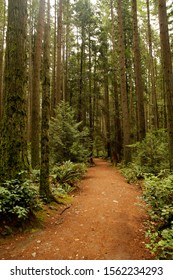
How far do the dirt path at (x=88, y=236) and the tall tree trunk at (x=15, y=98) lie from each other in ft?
4.90

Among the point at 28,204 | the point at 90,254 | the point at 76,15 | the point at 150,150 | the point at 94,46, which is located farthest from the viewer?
the point at 94,46

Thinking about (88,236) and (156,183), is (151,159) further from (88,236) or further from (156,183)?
(88,236)

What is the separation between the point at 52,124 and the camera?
12.6m

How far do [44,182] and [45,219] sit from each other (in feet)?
3.59

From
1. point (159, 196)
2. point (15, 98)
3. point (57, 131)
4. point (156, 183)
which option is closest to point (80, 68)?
point (57, 131)

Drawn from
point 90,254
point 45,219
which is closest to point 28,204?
point 45,219

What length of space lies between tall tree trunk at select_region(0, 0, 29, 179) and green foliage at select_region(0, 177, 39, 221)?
1.00 ft

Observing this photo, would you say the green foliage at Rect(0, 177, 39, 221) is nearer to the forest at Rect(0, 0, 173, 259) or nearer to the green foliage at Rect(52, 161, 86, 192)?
the forest at Rect(0, 0, 173, 259)

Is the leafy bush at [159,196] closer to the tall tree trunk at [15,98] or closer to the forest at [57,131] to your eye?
the forest at [57,131]

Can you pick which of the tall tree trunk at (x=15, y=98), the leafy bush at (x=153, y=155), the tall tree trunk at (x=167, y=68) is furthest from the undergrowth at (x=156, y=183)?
the tall tree trunk at (x=15, y=98)

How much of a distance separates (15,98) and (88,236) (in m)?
3.46

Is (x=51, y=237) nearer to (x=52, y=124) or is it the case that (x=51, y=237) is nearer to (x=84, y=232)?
(x=84, y=232)

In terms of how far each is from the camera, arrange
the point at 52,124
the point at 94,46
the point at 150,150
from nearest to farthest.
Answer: the point at 150,150
the point at 52,124
the point at 94,46

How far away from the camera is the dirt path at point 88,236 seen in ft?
12.3
